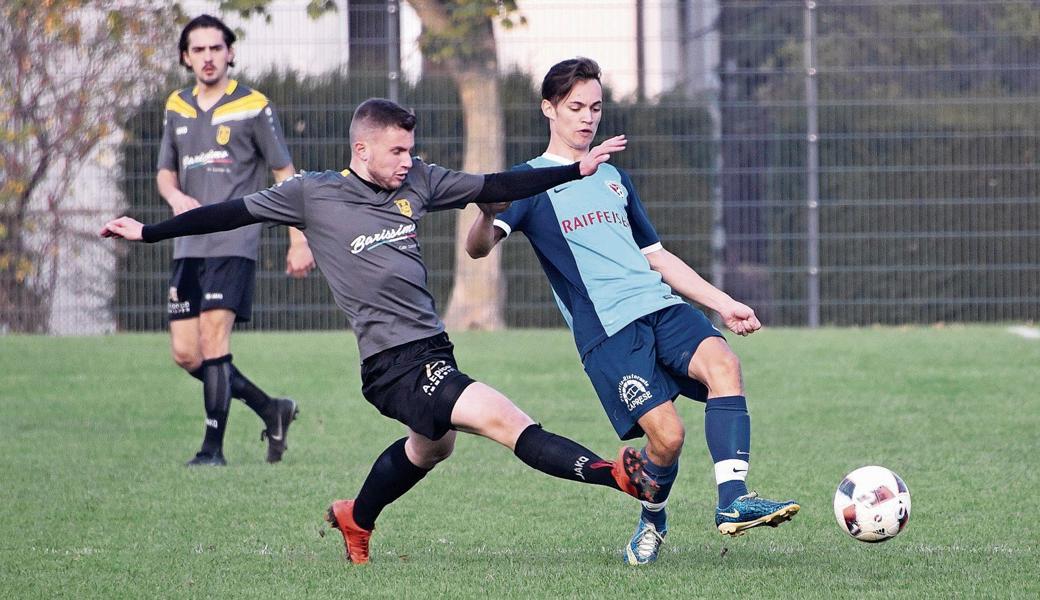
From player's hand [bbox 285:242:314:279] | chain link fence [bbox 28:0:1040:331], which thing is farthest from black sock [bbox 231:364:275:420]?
chain link fence [bbox 28:0:1040:331]

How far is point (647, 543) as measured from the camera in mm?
5441

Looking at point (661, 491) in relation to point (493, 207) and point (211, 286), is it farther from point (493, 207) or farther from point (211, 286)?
point (211, 286)

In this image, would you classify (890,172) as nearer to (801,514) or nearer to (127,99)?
(127,99)

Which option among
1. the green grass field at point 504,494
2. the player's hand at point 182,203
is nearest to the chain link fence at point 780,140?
the green grass field at point 504,494

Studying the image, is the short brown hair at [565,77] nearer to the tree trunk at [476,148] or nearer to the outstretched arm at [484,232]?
the outstretched arm at [484,232]

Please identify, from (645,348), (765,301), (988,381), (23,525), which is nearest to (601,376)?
(645,348)

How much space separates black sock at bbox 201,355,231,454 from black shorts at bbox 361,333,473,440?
2798mm

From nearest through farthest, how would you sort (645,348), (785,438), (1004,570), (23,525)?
(1004,570), (645,348), (23,525), (785,438)

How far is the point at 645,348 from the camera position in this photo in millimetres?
5387

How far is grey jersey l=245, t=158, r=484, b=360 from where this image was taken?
17.4ft

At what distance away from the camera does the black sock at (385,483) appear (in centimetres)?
548

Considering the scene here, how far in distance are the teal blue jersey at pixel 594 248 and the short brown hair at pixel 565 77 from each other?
0.23m

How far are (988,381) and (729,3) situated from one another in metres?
5.86

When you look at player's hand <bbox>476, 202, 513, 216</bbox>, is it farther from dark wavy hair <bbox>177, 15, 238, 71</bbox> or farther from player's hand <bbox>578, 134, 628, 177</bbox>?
dark wavy hair <bbox>177, 15, 238, 71</bbox>
